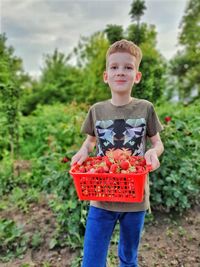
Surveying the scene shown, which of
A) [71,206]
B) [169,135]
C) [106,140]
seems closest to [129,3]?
[169,135]

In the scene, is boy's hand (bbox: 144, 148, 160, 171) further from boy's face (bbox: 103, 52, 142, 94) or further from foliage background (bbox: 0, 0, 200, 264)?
foliage background (bbox: 0, 0, 200, 264)

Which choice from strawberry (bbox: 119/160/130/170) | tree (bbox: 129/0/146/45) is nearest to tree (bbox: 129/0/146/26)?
tree (bbox: 129/0/146/45)

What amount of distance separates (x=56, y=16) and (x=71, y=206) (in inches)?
226

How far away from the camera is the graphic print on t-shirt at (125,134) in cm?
198

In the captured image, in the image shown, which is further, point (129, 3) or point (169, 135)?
point (129, 3)

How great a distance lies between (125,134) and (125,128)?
0.11 ft

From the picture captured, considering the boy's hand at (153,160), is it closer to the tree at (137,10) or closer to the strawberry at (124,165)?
the strawberry at (124,165)

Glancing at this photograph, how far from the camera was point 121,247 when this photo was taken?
7.02ft

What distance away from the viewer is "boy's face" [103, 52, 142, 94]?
6.44 ft

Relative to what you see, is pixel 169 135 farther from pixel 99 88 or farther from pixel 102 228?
pixel 99 88

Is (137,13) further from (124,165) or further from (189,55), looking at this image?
(124,165)

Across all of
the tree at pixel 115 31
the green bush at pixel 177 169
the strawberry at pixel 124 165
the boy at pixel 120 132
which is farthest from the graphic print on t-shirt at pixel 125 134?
the tree at pixel 115 31

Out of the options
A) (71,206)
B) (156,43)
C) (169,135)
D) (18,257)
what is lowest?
(18,257)

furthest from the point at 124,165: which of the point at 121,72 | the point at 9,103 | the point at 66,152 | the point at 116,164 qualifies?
the point at 9,103
